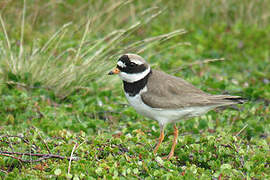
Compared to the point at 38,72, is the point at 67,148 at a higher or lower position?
lower

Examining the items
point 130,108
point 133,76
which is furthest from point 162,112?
point 130,108

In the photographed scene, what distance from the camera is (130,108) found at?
267 inches

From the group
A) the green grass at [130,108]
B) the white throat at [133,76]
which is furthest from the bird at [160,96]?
the green grass at [130,108]

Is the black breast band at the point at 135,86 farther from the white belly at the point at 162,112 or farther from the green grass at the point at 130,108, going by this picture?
the green grass at the point at 130,108

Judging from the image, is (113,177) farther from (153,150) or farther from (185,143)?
(185,143)

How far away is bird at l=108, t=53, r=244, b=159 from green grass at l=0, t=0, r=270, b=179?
1.30 ft

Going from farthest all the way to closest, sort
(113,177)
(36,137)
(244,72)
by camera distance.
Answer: (244,72) → (36,137) → (113,177)

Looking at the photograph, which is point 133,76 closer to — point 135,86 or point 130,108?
point 135,86

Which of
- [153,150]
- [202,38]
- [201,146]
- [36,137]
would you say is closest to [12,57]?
[36,137]

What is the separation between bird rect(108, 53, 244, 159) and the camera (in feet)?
16.3

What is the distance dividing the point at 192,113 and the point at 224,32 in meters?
5.51

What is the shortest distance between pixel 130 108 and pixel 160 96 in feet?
6.07

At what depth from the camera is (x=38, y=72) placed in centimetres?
691

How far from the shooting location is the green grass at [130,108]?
14.7 feet
